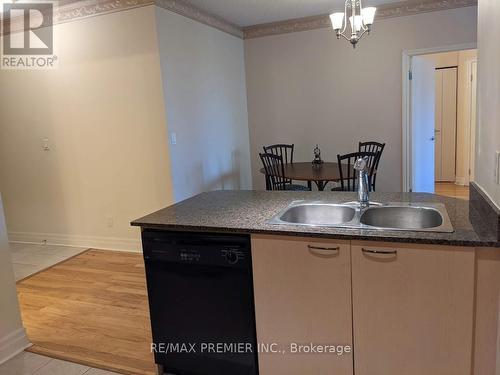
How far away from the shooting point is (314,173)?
155 inches

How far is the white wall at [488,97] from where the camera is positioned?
1368 millimetres

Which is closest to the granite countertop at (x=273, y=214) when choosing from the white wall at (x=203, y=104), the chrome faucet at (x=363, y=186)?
the chrome faucet at (x=363, y=186)

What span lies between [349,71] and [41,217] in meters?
3.94

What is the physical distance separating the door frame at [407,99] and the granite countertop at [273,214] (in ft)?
9.00

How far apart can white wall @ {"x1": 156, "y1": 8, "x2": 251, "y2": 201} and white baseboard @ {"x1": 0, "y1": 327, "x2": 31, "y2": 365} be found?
5.85ft

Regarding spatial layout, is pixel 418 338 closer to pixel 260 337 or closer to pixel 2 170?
pixel 260 337

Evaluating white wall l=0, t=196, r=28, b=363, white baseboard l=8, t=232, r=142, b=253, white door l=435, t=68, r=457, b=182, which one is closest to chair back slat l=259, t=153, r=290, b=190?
white baseboard l=8, t=232, r=142, b=253

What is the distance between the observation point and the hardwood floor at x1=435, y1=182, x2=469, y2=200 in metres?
5.89

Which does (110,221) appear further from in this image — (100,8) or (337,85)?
(337,85)

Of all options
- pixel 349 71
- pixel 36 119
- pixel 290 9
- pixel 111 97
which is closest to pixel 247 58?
pixel 290 9

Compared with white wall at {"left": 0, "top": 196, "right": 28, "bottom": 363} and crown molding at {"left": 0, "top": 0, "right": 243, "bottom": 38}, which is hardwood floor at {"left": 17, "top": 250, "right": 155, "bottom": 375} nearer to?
white wall at {"left": 0, "top": 196, "right": 28, "bottom": 363}

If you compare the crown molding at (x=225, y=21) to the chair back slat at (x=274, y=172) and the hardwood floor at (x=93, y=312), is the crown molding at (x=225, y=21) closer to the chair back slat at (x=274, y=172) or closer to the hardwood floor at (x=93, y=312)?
the chair back slat at (x=274, y=172)

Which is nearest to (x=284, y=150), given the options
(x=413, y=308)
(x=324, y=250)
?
(x=324, y=250)

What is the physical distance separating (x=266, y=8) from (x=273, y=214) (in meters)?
3.11
